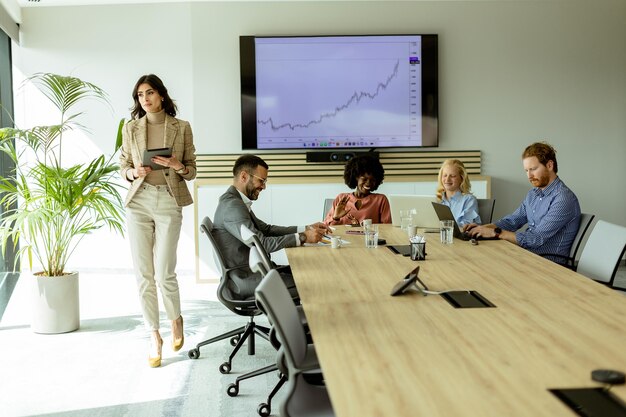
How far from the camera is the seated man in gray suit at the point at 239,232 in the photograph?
14.7ft

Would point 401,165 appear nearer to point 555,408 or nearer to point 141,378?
point 141,378

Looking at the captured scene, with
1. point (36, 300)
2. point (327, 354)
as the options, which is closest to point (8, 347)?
point (36, 300)

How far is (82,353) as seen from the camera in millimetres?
5027

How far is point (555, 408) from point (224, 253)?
2956 mm

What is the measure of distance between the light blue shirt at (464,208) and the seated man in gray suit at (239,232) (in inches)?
52.9

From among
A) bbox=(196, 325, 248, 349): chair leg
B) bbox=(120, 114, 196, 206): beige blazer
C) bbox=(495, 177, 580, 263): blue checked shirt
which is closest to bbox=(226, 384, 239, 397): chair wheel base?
bbox=(196, 325, 248, 349): chair leg

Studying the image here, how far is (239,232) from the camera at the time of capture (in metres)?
4.43

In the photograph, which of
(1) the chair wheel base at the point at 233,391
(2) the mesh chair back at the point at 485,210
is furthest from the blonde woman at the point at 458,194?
(1) the chair wheel base at the point at 233,391

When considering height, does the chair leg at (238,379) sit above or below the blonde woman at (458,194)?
below

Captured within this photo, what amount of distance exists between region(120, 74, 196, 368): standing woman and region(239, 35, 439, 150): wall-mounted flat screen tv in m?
2.73

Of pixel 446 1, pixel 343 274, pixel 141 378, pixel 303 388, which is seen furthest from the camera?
pixel 446 1

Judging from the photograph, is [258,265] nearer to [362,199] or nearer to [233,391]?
[233,391]

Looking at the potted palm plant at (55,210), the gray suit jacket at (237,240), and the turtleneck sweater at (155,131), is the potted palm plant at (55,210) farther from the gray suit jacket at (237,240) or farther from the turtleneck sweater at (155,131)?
the gray suit jacket at (237,240)

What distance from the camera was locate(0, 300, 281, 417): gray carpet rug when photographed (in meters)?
3.99
